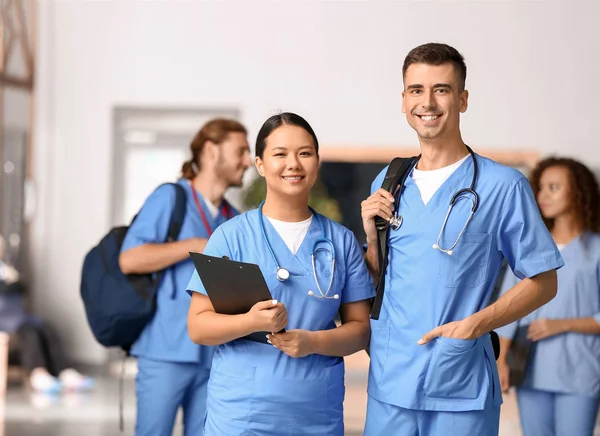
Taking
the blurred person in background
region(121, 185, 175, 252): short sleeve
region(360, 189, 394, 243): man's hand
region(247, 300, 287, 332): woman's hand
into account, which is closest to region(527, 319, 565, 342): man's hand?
region(360, 189, 394, 243): man's hand

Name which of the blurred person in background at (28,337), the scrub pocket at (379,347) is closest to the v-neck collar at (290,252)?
the scrub pocket at (379,347)

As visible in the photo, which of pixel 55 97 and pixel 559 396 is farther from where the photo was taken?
pixel 55 97

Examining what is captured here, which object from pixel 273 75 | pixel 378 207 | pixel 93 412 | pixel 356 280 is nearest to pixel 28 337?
pixel 93 412

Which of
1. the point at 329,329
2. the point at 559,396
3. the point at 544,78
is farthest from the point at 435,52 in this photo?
the point at 544,78

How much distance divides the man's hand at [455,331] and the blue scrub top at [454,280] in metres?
0.01

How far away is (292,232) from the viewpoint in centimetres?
197

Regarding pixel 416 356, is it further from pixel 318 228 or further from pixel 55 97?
pixel 55 97

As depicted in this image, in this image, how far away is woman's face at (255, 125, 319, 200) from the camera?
190 cm

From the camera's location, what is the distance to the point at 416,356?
73.0 inches

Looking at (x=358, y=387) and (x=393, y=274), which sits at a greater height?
(x=393, y=274)

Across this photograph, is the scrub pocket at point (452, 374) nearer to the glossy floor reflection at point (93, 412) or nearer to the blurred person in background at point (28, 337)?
the glossy floor reflection at point (93, 412)

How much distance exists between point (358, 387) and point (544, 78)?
8.02 feet

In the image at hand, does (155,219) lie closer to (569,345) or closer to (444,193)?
(444,193)

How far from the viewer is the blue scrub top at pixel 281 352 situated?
6.07 ft
